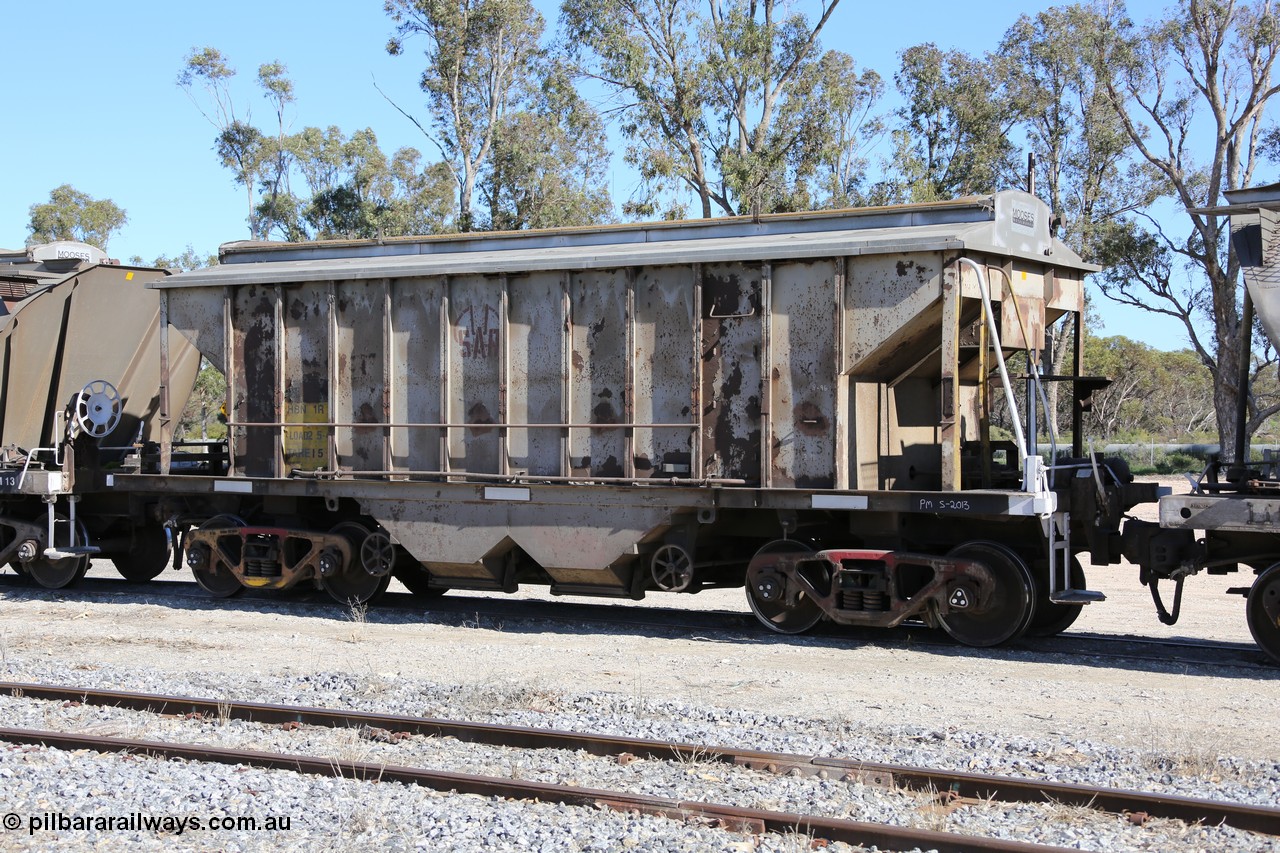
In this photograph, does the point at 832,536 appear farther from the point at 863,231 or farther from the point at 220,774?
the point at 220,774

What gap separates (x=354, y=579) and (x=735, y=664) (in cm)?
518

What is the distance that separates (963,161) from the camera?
34906 millimetres

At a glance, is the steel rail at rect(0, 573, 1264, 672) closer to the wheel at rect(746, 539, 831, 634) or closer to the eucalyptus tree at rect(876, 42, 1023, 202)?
the wheel at rect(746, 539, 831, 634)

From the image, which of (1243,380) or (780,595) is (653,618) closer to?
(780,595)

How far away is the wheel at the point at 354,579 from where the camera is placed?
44.0 feet

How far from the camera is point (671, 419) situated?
11.9 m

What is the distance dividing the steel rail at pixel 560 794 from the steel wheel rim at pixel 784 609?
16.3 feet

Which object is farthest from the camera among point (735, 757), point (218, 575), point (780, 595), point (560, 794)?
point (218, 575)

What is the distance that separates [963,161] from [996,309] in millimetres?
25348

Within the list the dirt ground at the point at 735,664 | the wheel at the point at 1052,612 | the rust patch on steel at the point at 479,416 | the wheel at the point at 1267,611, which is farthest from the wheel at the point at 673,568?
the wheel at the point at 1267,611

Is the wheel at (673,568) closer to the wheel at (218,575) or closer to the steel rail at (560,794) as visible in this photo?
the steel rail at (560,794)

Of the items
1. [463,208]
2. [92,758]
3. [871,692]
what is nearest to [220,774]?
[92,758]

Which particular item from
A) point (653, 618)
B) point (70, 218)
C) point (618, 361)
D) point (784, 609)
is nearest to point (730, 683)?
point (784, 609)

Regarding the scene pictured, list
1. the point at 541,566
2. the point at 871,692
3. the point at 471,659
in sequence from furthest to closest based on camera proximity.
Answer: the point at 541,566, the point at 471,659, the point at 871,692
